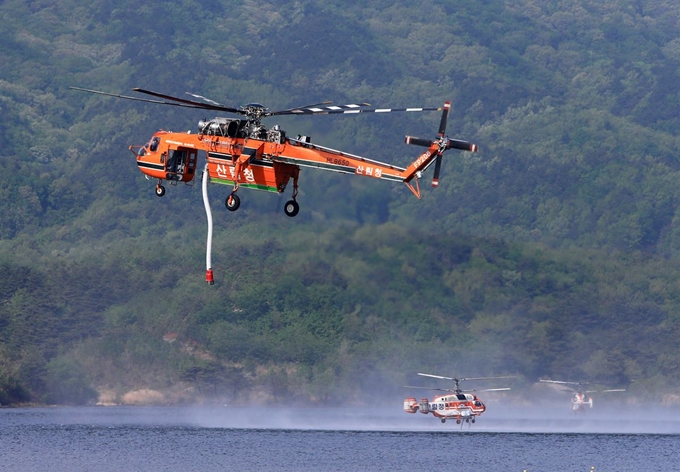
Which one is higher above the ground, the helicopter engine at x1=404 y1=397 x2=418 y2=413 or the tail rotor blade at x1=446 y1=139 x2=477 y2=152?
the helicopter engine at x1=404 y1=397 x2=418 y2=413

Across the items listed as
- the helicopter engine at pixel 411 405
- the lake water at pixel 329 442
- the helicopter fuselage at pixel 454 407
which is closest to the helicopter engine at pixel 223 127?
the lake water at pixel 329 442

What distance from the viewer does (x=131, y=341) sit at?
159000mm

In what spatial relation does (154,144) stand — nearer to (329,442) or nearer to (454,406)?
(329,442)

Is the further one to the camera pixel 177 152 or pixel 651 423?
pixel 651 423

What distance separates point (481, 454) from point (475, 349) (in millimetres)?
53527

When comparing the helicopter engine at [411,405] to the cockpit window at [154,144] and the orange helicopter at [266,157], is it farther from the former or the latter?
the orange helicopter at [266,157]

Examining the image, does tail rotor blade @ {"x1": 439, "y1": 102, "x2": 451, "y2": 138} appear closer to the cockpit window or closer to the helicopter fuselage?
the cockpit window

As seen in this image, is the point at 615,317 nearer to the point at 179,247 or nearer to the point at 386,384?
the point at 386,384

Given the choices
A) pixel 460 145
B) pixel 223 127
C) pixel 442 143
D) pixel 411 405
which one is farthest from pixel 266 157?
pixel 411 405

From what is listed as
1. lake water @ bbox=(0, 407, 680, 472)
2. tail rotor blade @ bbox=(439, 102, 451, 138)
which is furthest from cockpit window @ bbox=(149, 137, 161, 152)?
lake water @ bbox=(0, 407, 680, 472)

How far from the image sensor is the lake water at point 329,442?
9650 cm

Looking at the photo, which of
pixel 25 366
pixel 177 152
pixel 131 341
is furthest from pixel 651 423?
pixel 177 152

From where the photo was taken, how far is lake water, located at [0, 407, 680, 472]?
96500mm

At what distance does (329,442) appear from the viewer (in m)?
113
